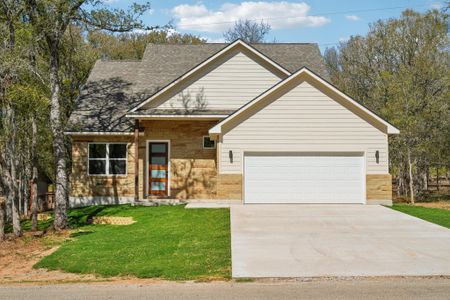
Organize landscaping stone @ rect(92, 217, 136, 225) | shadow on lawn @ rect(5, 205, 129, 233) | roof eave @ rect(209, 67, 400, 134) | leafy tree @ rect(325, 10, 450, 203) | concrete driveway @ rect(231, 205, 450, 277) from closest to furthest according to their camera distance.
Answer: concrete driveway @ rect(231, 205, 450, 277) < landscaping stone @ rect(92, 217, 136, 225) < shadow on lawn @ rect(5, 205, 129, 233) < roof eave @ rect(209, 67, 400, 134) < leafy tree @ rect(325, 10, 450, 203)

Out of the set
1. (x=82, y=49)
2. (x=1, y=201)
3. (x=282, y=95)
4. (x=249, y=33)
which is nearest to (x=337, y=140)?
(x=282, y=95)

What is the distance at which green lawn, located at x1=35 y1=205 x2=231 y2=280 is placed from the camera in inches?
374

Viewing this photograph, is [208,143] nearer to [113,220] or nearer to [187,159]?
[187,159]

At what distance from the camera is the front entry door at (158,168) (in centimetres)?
2100

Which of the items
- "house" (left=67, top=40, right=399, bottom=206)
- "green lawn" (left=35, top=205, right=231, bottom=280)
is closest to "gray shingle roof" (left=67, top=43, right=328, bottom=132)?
"house" (left=67, top=40, right=399, bottom=206)

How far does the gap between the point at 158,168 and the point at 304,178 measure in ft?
20.3

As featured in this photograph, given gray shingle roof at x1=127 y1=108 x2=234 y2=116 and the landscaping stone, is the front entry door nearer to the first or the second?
gray shingle roof at x1=127 y1=108 x2=234 y2=116

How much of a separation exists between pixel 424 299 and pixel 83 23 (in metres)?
13.6

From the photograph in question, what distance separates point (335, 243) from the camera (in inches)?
456

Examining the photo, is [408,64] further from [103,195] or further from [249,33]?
[249,33]

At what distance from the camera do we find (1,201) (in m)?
13.7

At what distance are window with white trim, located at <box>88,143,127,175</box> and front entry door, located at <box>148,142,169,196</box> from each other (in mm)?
1083

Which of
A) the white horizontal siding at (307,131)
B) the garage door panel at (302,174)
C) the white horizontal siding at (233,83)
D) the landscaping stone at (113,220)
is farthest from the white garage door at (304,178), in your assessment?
the landscaping stone at (113,220)

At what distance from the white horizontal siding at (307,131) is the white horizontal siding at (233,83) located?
8.07 ft
